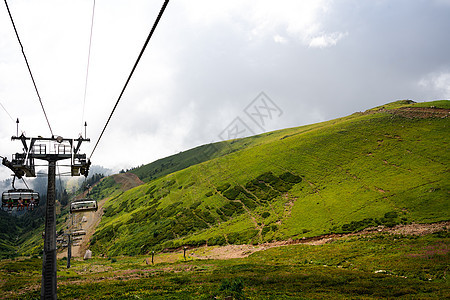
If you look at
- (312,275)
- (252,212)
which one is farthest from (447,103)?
(312,275)

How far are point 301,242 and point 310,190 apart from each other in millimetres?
21412

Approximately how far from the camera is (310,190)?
66.1 meters

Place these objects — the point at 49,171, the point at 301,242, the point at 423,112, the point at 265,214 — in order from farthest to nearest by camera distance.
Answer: the point at 423,112
the point at 265,214
the point at 301,242
the point at 49,171

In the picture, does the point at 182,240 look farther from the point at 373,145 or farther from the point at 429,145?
the point at 429,145

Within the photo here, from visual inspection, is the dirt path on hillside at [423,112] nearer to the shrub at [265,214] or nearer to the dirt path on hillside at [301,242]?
the dirt path on hillside at [301,242]

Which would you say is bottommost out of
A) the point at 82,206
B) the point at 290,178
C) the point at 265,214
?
the point at 265,214

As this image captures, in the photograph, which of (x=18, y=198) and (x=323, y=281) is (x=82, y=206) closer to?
(x=18, y=198)

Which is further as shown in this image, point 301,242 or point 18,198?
point 301,242

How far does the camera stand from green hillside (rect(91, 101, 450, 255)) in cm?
5116

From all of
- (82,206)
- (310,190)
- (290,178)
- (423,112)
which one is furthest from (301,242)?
(423,112)

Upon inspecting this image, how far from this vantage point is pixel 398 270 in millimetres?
25469

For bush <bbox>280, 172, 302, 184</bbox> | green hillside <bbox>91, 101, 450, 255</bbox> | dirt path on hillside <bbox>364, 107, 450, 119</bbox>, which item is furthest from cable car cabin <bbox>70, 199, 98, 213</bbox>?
dirt path on hillside <bbox>364, 107, 450, 119</bbox>

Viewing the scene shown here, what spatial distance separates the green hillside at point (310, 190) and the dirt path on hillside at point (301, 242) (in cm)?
157

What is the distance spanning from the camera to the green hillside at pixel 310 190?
51156mm
